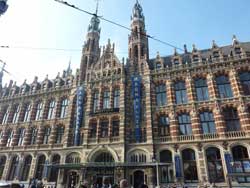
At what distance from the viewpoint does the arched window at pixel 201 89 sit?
933 inches

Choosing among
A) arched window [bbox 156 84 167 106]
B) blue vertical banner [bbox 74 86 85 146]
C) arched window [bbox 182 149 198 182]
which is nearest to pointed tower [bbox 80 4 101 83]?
blue vertical banner [bbox 74 86 85 146]

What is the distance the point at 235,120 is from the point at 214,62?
7.72 m

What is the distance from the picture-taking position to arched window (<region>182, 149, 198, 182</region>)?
66.9 ft

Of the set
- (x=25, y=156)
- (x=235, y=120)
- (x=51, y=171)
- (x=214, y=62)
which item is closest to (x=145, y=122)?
(x=235, y=120)

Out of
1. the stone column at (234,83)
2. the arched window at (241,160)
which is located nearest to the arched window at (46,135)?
the arched window at (241,160)

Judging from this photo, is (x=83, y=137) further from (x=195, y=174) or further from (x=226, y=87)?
(x=226, y=87)

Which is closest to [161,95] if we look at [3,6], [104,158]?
[104,158]

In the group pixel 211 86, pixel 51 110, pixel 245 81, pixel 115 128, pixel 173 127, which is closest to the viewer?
pixel 173 127

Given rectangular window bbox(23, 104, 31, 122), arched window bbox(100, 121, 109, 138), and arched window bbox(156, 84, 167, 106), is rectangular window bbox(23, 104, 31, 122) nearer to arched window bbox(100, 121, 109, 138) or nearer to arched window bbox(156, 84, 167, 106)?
arched window bbox(100, 121, 109, 138)

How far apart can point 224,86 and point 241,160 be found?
338 inches

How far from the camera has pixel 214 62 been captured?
2483 cm

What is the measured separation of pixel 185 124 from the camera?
22969 mm

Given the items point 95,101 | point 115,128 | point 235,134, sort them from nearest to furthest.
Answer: point 235,134, point 115,128, point 95,101

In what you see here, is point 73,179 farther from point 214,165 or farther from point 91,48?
point 91,48
